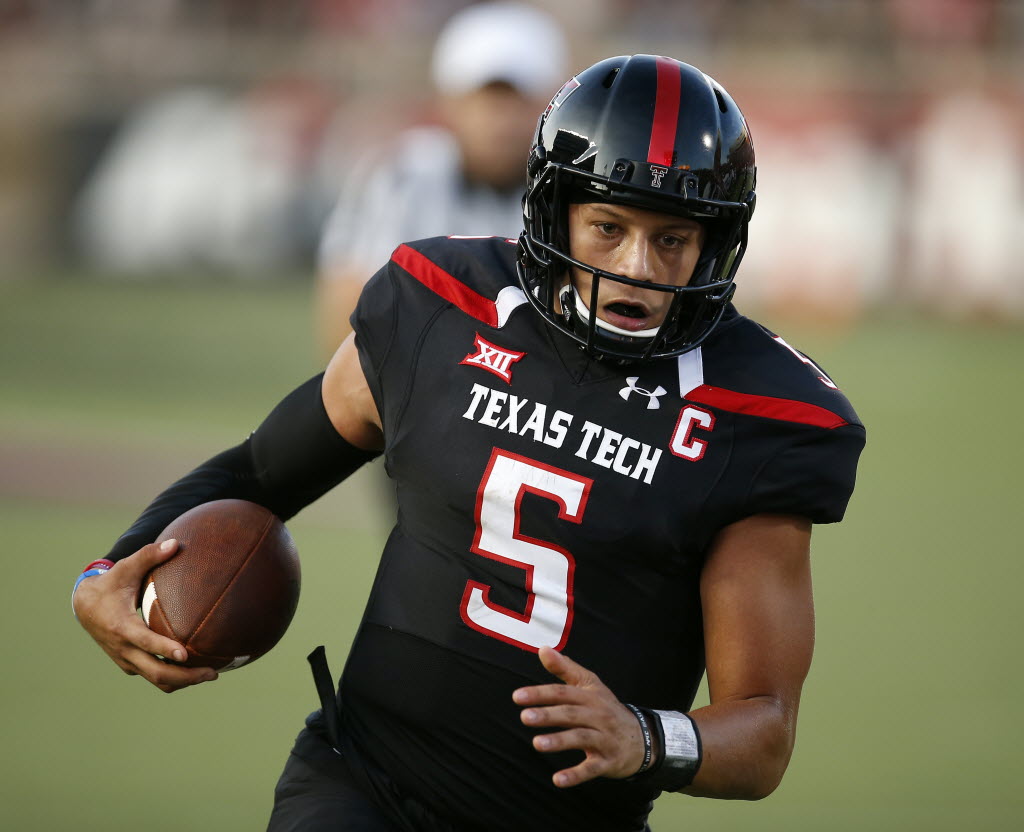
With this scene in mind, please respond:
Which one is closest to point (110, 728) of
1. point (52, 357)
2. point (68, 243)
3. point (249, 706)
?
point (249, 706)

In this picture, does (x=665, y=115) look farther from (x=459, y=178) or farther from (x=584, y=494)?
(x=459, y=178)

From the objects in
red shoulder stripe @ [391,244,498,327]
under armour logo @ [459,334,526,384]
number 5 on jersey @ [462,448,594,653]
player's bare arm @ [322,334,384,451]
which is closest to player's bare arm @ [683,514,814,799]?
number 5 on jersey @ [462,448,594,653]

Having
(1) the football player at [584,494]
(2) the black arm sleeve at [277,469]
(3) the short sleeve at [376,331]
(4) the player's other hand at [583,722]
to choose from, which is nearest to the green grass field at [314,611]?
(2) the black arm sleeve at [277,469]

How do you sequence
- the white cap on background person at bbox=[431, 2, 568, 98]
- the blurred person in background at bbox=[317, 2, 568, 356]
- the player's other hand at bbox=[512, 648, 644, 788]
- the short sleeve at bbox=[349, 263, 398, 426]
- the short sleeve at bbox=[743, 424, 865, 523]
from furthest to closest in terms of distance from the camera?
the white cap on background person at bbox=[431, 2, 568, 98] < the blurred person in background at bbox=[317, 2, 568, 356] < the short sleeve at bbox=[349, 263, 398, 426] < the short sleeve at bbox=[743, 424, 865, 523] < the player's other hand at bbox=[512, 648, 644, 788]

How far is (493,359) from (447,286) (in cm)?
18

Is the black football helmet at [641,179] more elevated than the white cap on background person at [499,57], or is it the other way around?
the white cap on background person at [499,57]

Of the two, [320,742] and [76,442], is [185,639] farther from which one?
[76,442]

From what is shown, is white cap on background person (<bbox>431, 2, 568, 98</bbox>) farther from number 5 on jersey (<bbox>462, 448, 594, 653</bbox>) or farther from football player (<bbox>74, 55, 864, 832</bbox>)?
number 5 on jersey (<bbox>462, 448, 594, 653</bbox>)

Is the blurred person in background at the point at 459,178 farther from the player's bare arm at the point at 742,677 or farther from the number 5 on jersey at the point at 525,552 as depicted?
the player's bare arm at the point at 742,677

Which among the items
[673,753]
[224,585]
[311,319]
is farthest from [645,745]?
[311,319]

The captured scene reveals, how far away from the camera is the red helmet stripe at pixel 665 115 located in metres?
2.32

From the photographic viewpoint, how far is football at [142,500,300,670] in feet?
7.91

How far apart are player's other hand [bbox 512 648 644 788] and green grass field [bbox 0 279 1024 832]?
2.28 metres

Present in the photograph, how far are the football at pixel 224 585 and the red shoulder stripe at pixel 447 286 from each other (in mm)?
510
